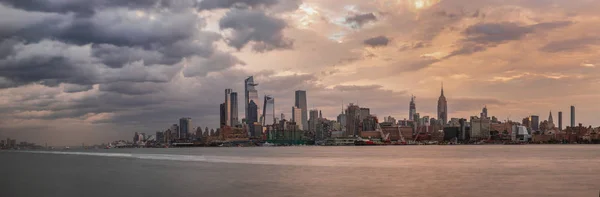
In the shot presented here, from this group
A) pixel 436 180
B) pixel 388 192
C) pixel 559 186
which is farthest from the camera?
pixel 436 180

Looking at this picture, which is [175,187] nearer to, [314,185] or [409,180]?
[314,185]

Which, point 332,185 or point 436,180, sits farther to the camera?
point 436,180

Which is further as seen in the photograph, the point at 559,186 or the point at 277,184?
the point at 277,184

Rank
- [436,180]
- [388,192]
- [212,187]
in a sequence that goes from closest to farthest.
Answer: [388,192]
[212,187]
[436,180]

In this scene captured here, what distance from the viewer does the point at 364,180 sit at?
89188mm

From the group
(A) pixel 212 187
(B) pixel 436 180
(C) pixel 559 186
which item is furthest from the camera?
(B) pixel 436 180

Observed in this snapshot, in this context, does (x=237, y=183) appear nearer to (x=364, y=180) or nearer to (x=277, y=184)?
(x=277, y=184)

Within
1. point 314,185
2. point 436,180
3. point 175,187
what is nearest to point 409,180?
point 436,180

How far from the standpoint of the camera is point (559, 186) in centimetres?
7625

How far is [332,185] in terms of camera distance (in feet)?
263

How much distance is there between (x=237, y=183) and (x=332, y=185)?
1677cm

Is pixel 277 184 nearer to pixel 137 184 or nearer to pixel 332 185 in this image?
pixel 332 185

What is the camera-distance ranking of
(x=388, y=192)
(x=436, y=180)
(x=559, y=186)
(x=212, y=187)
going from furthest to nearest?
(x=436, y=180)
(x=212, y=187)
(x=559, y=186)
(x=388, y=192)

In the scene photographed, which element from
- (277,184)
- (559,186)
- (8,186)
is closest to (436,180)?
(559,186)
